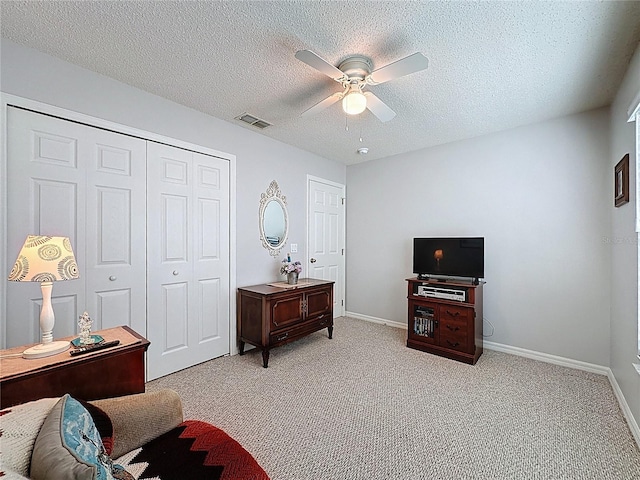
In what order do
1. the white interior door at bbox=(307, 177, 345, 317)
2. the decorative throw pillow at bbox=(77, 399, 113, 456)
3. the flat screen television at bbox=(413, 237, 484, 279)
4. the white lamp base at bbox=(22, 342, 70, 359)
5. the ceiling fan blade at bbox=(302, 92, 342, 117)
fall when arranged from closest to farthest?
the decorative throw pillow at bbox=(77, 399, 113, 456)
the white lamp base at bbox=(22, 342, 70, 359)
the ceiling fan blade at bbox=(302, 92, 342, 117)
the flat screen television at bbox=(413, 237, 484, 279)
the white interior door at bbox=(307, 177, 345, 317)

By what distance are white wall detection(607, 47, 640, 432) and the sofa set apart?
252 centimetres

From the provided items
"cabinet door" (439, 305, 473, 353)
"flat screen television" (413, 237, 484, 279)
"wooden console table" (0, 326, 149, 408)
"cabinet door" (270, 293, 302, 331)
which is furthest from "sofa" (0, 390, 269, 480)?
"flat screen television" (413, 237, 484, 279)

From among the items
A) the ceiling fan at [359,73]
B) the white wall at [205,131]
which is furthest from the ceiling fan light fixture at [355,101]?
the white wall at [205,131]

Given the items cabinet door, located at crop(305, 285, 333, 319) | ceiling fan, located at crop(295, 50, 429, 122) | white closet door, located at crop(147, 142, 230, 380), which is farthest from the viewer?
cabinet door, located at crop(305, 285, 333, 319)

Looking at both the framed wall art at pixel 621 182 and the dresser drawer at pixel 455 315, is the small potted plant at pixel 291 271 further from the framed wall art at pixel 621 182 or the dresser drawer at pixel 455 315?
the framed wall art at pixel 621 182

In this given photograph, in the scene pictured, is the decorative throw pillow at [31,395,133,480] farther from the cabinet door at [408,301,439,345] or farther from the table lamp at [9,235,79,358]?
the cabinet door at [408,301,439,345]

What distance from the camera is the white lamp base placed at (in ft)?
4.76

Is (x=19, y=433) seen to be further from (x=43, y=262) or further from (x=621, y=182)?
(x=621, y=182)

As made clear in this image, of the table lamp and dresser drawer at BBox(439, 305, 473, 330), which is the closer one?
the table lamp

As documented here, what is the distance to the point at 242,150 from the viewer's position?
335cm

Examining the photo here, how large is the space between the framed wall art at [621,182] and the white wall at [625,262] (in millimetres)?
51

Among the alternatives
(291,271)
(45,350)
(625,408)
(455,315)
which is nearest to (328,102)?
(291,271)

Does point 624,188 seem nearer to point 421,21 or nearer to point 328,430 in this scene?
point 421,21

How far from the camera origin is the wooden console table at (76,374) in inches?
50.5
